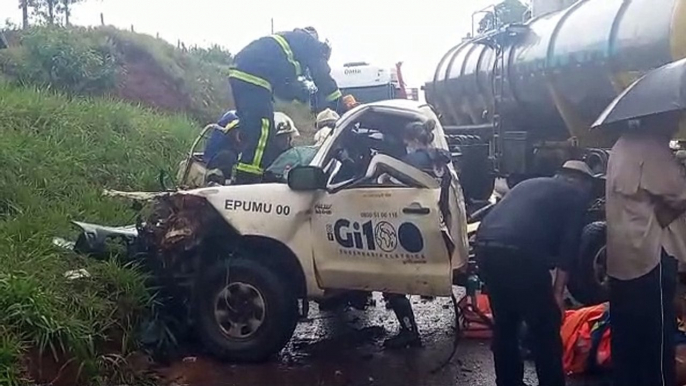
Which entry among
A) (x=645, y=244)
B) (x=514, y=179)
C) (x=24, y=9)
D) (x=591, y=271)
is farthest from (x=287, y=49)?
(x=24, y=9)

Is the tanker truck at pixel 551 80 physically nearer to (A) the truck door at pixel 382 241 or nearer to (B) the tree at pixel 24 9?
(A) the truck door at pixel 382 241

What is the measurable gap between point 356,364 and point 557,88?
314 centimetres

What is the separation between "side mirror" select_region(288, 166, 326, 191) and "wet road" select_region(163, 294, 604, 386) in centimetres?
118

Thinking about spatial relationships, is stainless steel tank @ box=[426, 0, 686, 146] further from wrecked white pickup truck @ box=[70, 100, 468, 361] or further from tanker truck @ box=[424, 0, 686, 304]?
wrecked white pickup truck @ box=[70, 100, 468, 361]

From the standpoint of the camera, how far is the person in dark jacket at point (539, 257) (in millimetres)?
4426

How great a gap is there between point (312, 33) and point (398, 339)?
286 cm

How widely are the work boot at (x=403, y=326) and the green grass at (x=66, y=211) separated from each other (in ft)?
5.66

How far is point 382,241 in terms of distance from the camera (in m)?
5.59

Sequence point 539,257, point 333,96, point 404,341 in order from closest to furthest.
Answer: point 539,257
point 404,341
point 333,96

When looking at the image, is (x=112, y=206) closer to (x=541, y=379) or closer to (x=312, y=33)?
(x=312, y=33)

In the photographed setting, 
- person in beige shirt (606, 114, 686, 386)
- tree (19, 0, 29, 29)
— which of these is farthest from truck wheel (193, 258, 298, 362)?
tree (19, 0, 29, 29)

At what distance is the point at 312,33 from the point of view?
7742 millimetres

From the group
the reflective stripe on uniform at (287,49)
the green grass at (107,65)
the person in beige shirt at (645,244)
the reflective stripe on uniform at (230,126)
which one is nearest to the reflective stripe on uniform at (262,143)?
the reflective stripe on uniform at (230,126)

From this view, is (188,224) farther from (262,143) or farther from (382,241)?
(262,143)
